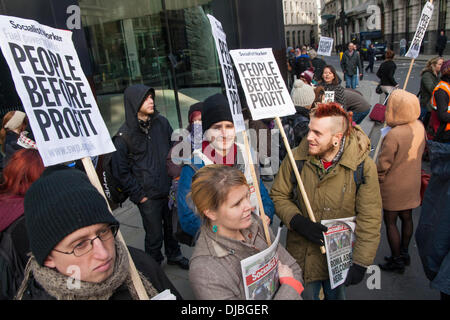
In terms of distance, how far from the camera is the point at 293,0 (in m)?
83.6

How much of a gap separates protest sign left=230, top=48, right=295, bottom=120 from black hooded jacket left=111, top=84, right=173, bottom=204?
1.20 m

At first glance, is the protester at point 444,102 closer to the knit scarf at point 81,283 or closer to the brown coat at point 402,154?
the brown coat at point 402,154

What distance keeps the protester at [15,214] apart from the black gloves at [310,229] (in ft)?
5.65

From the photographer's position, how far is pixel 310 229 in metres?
2.21

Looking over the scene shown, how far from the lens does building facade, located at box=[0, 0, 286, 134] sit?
4555mm

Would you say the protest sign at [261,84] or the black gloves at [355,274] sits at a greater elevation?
the protest sign at [261,84]

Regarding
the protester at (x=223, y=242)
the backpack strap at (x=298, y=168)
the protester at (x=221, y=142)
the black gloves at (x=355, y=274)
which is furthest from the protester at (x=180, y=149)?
the black gloves at (x=355, y=274)

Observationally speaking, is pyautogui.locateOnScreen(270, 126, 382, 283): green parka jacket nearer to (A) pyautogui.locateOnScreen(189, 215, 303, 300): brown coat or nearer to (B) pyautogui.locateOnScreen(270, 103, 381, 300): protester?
(B) pyautogui.locateOnScreen(270, 103, 381, 300): protester

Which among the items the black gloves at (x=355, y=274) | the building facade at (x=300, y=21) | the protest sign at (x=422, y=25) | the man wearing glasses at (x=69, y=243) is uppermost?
the building facade at (x=300, y=21)

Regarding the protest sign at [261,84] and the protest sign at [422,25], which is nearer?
the protest sign at [261,84]

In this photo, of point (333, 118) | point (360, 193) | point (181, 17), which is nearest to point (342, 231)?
point (360, 193)

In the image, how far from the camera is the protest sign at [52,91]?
1494mm

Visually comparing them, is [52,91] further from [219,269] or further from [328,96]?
[328,96]

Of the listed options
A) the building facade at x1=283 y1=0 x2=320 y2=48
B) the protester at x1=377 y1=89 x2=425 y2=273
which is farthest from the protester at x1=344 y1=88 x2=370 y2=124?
the building facade at x1=283 y1=0 x2=320 y2=48
